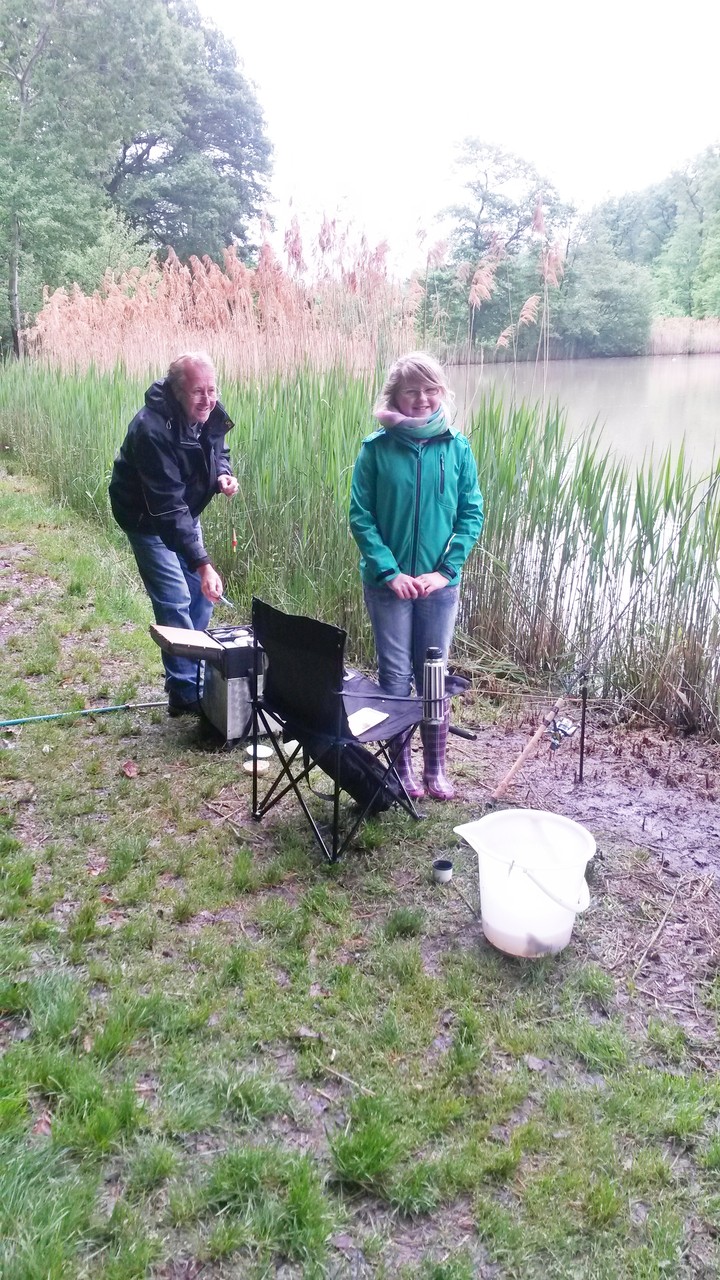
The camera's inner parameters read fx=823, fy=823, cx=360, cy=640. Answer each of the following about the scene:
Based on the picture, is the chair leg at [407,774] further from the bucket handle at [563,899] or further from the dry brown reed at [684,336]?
the dry brown reed at [684,336]

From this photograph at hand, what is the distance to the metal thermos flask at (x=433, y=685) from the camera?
2247 mm

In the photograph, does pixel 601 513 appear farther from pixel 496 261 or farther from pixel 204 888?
pixel 204 888

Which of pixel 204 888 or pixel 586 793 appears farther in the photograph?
pixel 586 793

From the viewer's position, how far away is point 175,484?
9.27 ft

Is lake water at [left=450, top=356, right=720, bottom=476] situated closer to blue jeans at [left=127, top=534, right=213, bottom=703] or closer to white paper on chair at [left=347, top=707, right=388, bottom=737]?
blue jeans at [left=127, top=534, right=213, bottom=703]

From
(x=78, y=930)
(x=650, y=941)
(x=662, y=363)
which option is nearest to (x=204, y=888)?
(x=78, y=930)

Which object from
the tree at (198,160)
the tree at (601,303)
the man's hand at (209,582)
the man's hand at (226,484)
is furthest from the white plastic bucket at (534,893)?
the tree at (198,160)

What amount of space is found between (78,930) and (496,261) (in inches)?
126

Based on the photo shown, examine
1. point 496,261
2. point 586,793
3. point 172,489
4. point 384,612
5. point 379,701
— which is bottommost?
point 586,793

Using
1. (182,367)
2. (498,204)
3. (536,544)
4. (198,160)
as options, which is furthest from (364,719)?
(198,160)

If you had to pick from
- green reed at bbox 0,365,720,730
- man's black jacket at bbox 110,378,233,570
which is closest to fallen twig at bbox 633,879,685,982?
green reed at bbox 0,365,720,730

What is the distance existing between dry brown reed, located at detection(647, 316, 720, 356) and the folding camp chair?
3.49 metres

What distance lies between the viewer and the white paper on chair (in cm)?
223

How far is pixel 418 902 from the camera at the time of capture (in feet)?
6.92
